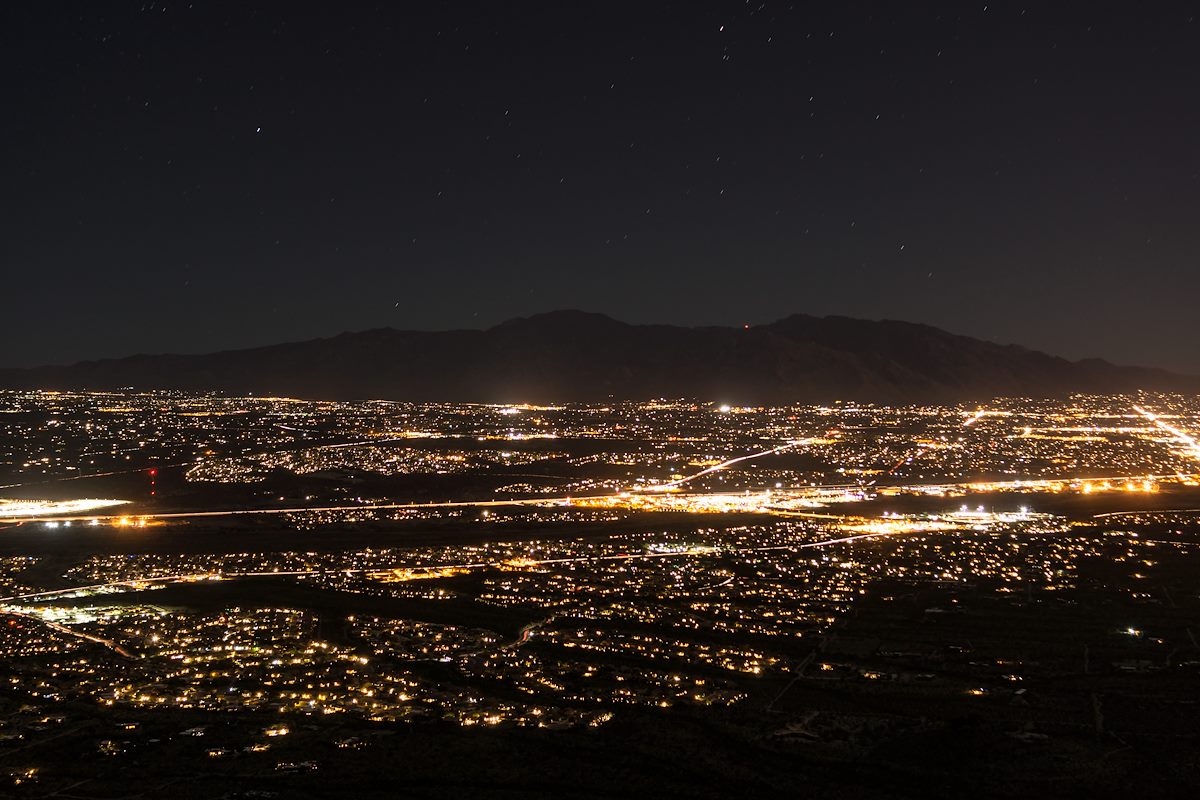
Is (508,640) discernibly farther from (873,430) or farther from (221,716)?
(873,430)

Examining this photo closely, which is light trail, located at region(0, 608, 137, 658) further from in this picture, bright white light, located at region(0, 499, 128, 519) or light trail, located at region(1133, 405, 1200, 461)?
light trail, located at region(1133, 405, 1200, 461)

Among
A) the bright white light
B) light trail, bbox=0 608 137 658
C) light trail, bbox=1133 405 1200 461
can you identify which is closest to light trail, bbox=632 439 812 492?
the bright white light

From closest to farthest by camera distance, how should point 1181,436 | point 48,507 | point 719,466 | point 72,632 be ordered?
point 72,632, point 48,507, point 719,466, point 1181,436

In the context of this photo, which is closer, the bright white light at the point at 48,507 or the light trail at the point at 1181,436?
the bright white light at the point at 48,507

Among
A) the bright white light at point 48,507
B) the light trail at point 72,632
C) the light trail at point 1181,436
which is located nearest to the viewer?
the light trail at point 72,632

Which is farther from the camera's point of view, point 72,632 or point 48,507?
point 48,507

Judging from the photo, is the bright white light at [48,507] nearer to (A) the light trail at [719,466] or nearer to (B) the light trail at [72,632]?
(B) the light trail at [72,632]

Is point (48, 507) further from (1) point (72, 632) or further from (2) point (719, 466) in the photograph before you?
(2) point (719, 466)

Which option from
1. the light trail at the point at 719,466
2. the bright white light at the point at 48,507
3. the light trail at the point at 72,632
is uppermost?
the light trail at the point at 719,466

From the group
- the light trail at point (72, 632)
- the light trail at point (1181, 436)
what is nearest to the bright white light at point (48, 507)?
the light trail at point (72, 632)

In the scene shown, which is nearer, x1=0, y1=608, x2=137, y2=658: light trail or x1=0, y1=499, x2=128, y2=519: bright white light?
x1=0, y1=608, x2=137, y2=658: light trail

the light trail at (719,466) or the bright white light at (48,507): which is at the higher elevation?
the light trail at (719,466)

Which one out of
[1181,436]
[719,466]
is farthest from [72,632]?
[1181,436]
